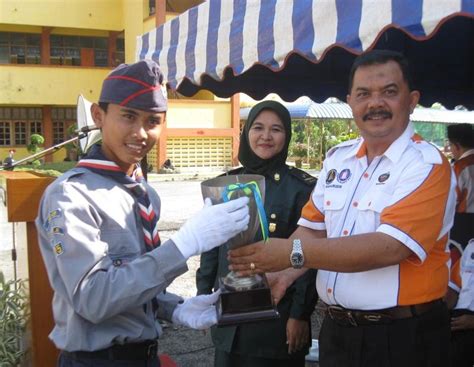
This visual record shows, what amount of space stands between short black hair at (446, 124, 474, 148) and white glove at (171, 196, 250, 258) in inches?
113

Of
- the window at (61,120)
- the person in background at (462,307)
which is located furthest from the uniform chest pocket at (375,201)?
the window at (61,120)

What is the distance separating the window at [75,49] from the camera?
2477 cm

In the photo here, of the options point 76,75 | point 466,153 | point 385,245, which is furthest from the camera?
point 76,75

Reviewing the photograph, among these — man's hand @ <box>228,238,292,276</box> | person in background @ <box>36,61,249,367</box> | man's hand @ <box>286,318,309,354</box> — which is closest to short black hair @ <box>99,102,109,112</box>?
person in background @ <box>36,61,249,367</box>

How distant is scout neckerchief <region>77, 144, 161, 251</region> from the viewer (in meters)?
1.80

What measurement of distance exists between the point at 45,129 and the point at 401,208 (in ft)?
81.9

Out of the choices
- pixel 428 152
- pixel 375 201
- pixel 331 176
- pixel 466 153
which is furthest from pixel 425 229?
pixel 466 153

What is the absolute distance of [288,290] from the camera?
2756 millimetres

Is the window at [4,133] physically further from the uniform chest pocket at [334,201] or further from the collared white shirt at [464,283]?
the uniform chest pocket at [334,201]

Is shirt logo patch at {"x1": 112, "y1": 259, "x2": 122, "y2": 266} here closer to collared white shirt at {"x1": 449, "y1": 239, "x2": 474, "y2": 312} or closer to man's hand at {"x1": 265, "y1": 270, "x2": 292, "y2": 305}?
man's hand at {"x1": 265, "y1": 270, "x2": 292, "y2": 305}

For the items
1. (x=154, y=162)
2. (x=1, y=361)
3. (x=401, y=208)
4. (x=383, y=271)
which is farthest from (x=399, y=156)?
(x=154, y=162)

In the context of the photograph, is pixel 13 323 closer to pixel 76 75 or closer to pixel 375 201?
pixel 375 201

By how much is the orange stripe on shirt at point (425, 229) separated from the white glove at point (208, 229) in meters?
0.56

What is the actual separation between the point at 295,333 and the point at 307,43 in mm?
1475
